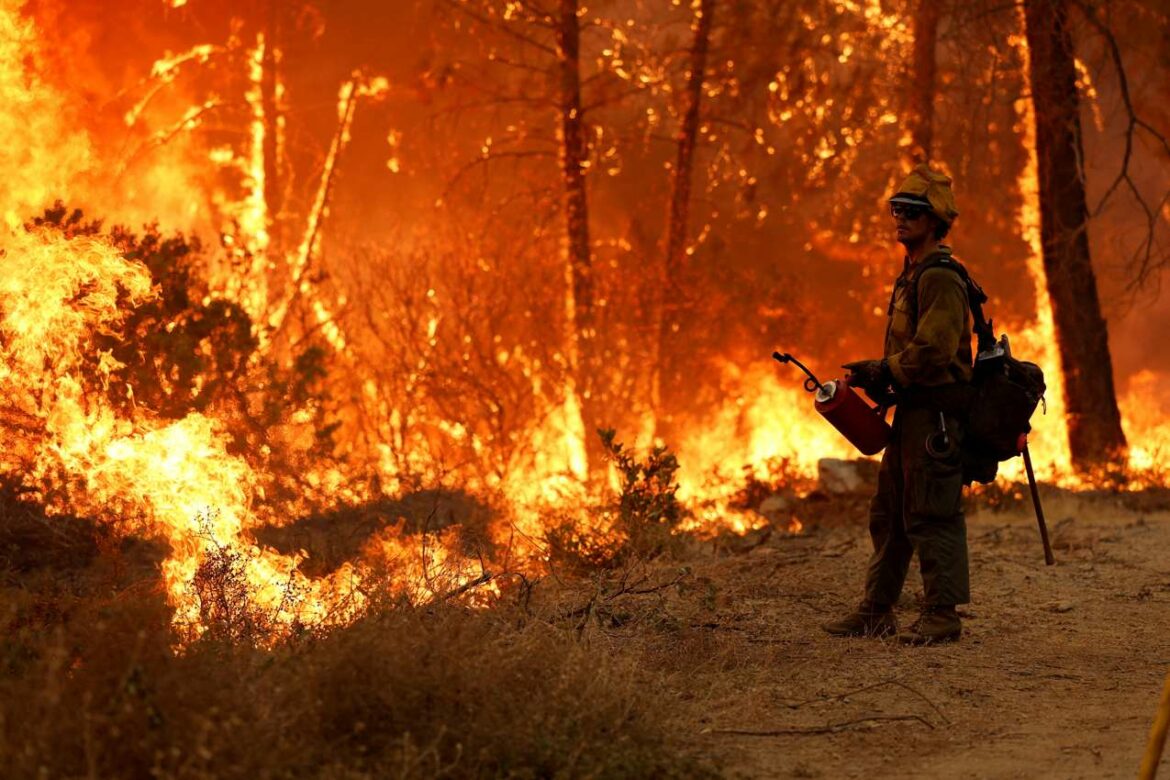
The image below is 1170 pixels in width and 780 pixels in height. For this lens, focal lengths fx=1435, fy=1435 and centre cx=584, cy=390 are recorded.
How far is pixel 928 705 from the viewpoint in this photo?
18.8 ft

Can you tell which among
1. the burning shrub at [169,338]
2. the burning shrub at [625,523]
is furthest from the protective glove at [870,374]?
the burning shrub at [169,338]

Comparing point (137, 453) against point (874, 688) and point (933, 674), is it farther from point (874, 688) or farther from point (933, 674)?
point (933, 674)

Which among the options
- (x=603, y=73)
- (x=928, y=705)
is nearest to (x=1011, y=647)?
(x=928, y=705)

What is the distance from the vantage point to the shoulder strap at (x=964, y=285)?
6.49 meters

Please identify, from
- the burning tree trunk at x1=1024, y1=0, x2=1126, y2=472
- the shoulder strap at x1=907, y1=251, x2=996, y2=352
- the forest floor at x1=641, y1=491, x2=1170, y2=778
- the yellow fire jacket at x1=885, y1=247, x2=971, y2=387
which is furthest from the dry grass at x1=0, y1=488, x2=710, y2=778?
the burning tree trunk at x1=1024, y1=0, x2=1126, y2=472

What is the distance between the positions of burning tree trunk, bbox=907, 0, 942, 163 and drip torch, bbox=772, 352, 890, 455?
34.4 feet

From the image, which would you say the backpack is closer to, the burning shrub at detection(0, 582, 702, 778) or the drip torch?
the drip torch

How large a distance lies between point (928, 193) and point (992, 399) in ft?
3.22

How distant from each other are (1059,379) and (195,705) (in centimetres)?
1240

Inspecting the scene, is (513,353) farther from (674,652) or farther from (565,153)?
(674,652)

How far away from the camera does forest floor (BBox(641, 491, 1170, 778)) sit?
5.11 m

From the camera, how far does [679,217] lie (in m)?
17.3

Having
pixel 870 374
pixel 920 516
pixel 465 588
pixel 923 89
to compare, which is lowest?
pixel 465 588

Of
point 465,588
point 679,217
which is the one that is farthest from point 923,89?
point 465,588
